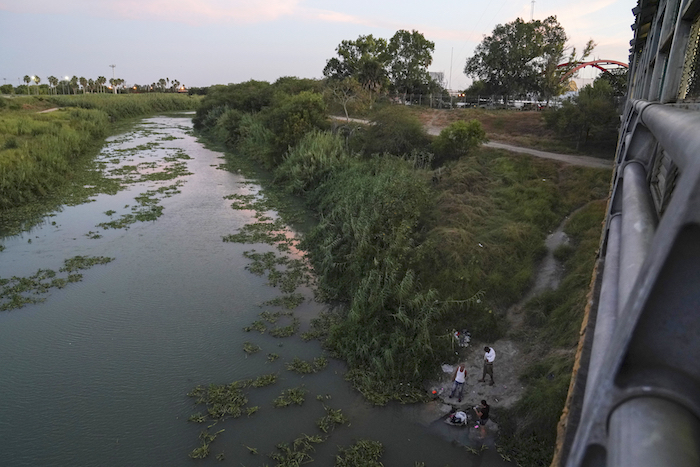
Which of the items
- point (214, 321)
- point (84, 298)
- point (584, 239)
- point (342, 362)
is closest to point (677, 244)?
point (342, 362)

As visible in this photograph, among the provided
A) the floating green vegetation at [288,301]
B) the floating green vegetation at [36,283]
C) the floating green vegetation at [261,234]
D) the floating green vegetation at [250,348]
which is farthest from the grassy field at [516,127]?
the floating green vegetation at [36,283]

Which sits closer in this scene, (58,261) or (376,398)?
(376,398)

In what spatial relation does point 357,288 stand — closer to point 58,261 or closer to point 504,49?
point 58,261

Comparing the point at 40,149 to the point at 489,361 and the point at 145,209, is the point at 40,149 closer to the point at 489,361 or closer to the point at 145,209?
the point at 145,209

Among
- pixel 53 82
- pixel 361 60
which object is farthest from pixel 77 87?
pixel 361 60

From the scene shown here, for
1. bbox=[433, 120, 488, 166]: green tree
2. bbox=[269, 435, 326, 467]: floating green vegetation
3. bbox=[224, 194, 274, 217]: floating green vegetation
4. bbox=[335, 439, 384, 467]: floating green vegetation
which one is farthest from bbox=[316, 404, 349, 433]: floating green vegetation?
bbox=[433, 120, 488, 166]: green tree

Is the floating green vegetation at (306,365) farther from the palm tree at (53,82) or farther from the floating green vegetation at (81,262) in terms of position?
the palm tree at (53,82)

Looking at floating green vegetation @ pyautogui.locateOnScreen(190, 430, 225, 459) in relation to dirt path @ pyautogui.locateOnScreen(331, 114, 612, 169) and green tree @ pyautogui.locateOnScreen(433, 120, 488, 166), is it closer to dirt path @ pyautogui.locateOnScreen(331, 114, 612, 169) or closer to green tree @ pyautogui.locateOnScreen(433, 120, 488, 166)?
green tree @ pyautogui.locateOnScreen(433, 120, 488, 166)
